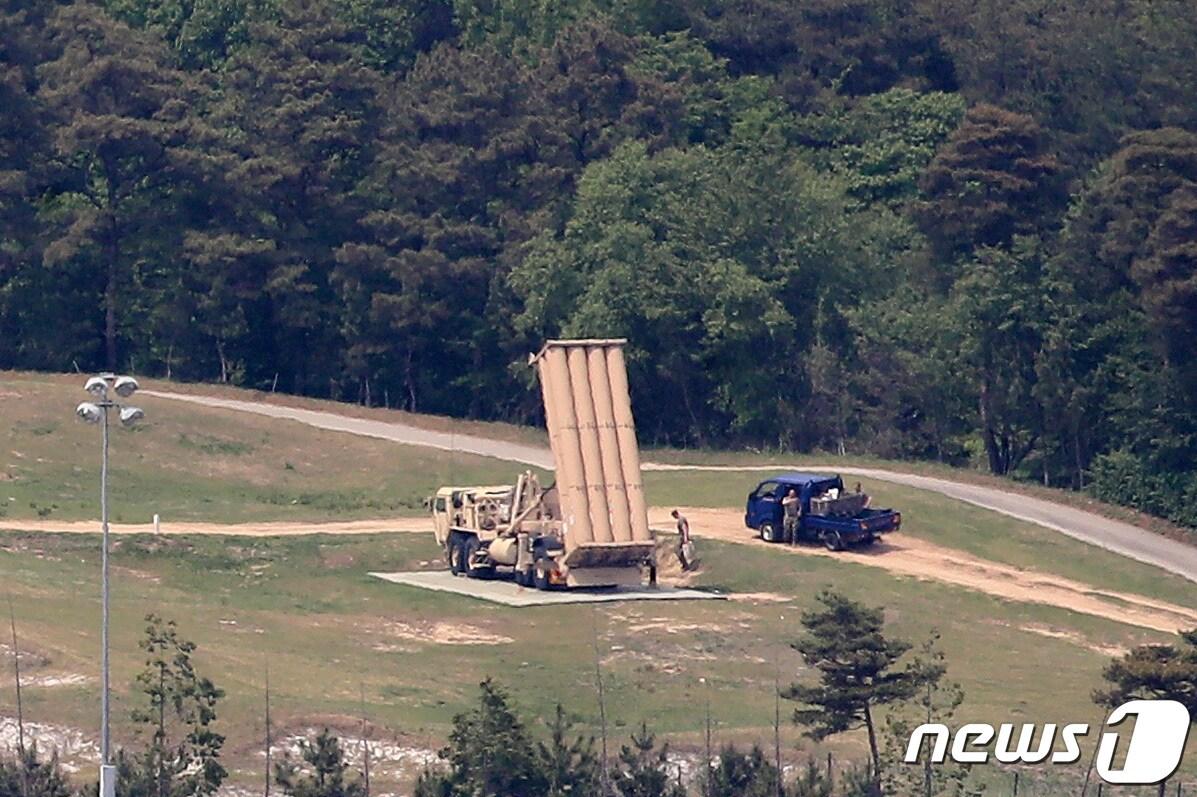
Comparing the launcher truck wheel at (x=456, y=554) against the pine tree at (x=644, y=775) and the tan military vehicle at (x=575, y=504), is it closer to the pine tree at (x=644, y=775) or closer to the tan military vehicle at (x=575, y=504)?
the tan military vehicle at (x=575, y=504)

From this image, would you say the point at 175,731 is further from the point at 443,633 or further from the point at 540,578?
the point at 540,578

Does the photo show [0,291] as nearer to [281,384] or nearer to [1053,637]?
[281,384]

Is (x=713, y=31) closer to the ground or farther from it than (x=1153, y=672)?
farther from it

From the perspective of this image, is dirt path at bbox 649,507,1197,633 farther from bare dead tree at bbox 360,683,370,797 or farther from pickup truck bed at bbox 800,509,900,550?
bare dead tree at bbox 360,683,370,797

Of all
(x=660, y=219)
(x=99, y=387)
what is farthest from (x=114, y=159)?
(x=99, y=387)

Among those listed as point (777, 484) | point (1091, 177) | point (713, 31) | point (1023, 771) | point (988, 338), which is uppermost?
point (713, 31)

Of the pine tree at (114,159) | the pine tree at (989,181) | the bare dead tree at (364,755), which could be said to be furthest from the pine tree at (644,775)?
the pine tree at (114,159)

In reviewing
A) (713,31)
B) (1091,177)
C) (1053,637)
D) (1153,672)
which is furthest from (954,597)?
(713,31)

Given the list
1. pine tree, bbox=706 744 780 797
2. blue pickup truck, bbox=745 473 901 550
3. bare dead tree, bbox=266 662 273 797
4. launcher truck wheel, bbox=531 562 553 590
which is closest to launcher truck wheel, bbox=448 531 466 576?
launcher truck wheel, bbox=531 562 553 590
